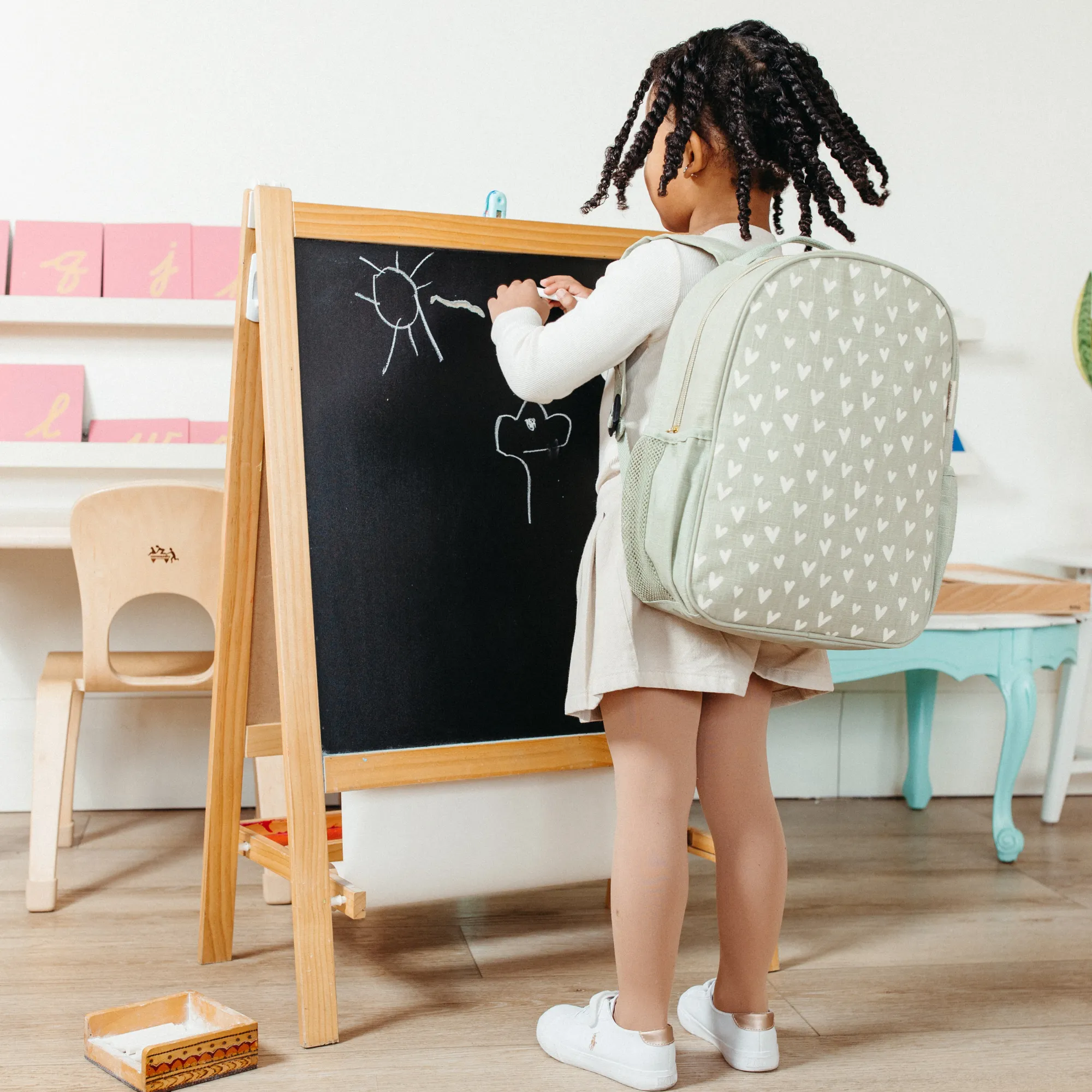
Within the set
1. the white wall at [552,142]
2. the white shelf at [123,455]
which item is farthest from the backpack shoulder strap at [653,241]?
the white wall at [552,142]

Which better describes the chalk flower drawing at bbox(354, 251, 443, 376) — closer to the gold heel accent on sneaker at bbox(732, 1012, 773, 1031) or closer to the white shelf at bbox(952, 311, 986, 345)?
the gold heel accent on sneaker at bbox(732, 1012, 773, 1031)

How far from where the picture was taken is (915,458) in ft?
4.14

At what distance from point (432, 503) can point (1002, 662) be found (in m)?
1.47

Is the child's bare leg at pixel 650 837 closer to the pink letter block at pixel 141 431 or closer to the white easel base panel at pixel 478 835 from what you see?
the white easel base panel at pixel 478 835

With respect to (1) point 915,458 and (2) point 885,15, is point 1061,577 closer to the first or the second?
(2) point 885,15

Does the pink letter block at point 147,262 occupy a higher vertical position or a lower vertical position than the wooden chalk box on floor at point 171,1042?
higher

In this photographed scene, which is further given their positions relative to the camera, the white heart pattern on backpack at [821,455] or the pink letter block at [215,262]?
the pink letter block at [215,262]

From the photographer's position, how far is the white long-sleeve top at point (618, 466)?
4.03 feet

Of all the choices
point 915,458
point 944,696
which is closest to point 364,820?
point 915,458

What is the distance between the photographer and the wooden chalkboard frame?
1.43m

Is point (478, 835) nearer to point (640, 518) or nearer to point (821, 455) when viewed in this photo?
point (640, 518)

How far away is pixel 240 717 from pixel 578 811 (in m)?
0.51

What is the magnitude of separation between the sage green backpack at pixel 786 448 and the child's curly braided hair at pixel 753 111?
0.10 meters

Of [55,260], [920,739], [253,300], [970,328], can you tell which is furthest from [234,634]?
[970,328]
